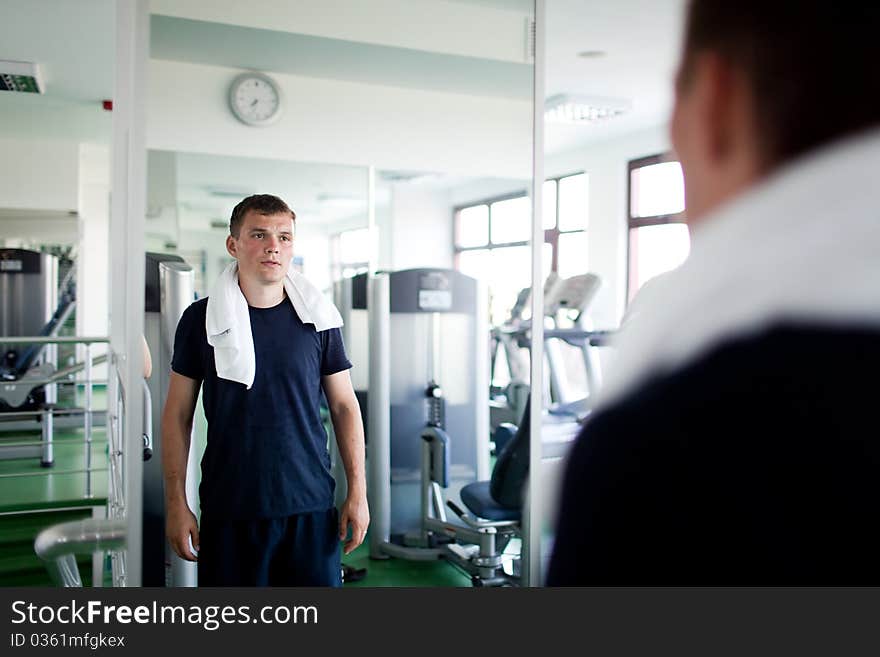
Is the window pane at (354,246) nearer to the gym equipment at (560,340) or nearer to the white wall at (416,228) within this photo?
the white wall at (416,228)

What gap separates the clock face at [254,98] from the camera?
2.21 m

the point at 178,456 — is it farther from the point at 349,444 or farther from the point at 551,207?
the point at 551,207

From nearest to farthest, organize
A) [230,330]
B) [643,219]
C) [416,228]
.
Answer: [230,330] < [416,228] < [643,219]

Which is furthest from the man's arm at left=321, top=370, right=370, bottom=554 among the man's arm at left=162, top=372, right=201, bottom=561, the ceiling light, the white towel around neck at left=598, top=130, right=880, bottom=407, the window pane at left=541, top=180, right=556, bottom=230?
the window pane at left=541, top=180, right=556, bottom=230

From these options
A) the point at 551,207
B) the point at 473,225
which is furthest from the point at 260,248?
the point at 551,207

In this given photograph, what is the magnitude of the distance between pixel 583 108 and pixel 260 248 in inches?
167

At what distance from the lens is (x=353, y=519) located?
2.02 meters

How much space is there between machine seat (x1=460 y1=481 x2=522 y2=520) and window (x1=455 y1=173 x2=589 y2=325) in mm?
778

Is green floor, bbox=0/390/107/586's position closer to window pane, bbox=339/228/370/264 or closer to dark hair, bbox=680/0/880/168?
window pane, bbox=339/228/370/264

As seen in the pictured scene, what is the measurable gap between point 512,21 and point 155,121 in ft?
3.80

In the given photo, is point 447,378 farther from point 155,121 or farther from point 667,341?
point 667,341

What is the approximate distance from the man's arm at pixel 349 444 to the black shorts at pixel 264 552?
102mm

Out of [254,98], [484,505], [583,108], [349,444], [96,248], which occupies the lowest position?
[484,505]

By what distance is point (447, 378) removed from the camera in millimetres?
3350
